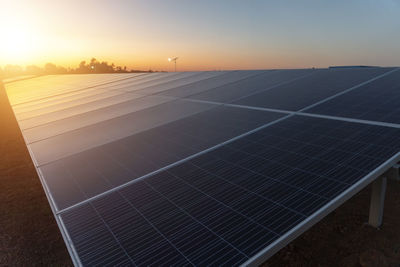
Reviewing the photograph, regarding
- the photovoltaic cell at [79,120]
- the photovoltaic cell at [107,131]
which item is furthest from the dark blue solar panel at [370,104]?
the photovoltaic cell at [79,120]

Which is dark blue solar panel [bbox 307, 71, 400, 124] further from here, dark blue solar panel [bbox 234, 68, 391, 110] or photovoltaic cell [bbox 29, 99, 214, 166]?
photovoltaic cell [bbox 29, 99, 214, 166]

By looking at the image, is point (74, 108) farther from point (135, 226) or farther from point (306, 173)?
point (306, 173)

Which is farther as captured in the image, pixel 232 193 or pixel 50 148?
pixel 50 148

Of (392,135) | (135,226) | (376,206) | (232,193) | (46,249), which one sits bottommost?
(46,249)

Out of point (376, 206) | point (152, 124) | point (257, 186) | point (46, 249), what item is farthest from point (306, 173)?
point (46, 249)

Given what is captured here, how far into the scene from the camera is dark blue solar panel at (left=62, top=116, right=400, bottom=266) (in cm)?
380

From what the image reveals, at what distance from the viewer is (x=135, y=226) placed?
4.40 m

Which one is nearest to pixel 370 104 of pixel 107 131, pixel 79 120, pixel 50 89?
pixel 107 131

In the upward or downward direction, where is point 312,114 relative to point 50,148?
upward

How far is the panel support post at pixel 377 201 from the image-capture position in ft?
24.7

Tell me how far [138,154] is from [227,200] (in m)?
3.56

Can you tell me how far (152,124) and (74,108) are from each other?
874cm

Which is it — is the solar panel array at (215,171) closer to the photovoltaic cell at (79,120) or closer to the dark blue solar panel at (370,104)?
the dark blue solar panel at (370,104)

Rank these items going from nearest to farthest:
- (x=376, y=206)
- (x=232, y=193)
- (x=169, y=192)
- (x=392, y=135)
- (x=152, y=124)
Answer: (x=232, y=193) → (x=169, y=192) → (x=392, y=135) → (x=376, y=206) → (x=152, y=124)
